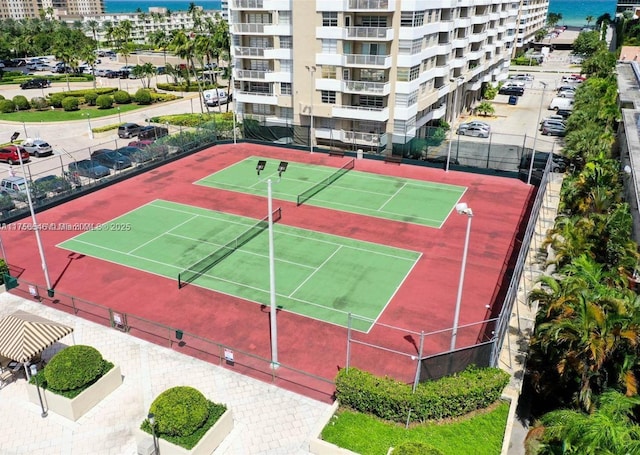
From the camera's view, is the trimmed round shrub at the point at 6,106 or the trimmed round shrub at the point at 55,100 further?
the trimmed round shrub at the point at 55,100

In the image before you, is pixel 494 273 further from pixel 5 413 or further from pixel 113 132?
pixel 113 132

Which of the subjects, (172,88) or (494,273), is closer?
(494,273)

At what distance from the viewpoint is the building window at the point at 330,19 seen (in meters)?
45.8

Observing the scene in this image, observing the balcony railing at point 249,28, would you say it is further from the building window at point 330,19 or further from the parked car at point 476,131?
the parked car at point 476,131

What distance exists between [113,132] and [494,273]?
49.5 m

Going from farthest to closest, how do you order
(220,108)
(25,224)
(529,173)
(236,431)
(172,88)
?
1. (172,88)
2. (220,108)
3. (529,173)
4. (25,224)
5. (236,431)

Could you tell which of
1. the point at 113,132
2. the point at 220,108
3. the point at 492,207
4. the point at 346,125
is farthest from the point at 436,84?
the point at 113,132

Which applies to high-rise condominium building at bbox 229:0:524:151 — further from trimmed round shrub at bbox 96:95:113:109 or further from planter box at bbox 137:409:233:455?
planter box at bbox 137:409:233:455

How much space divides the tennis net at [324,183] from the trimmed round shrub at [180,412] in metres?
21.6

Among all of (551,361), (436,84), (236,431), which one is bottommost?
(236,431)

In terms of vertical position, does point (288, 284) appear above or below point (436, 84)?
→ below

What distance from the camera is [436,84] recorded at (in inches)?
2192

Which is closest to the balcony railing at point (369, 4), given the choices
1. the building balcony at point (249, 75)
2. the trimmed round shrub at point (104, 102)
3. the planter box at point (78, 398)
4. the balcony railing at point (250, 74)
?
the building balcony at point (249, 75)

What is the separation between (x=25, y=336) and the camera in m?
17.7
